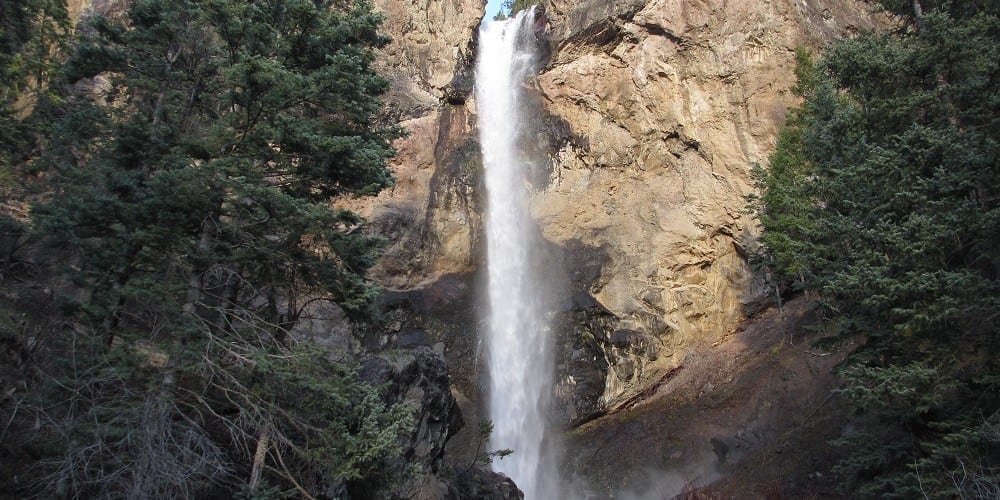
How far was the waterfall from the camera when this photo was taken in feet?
65.8

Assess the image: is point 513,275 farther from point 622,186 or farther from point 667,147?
point 667,147

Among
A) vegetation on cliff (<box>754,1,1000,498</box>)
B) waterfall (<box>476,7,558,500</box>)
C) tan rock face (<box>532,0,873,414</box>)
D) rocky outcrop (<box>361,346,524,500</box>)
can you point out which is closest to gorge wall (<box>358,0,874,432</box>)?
tan rock face (<box>532,0,873,414</box>)

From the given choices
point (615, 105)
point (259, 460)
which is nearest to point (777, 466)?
point (259, 460)

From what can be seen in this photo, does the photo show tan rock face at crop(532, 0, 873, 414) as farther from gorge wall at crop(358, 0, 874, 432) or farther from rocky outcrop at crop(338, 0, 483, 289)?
rocky outcrop at crop(338, 0, 483, 289)

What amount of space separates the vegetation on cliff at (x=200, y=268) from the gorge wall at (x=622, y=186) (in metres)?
12.7

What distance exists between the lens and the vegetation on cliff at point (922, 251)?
846cm

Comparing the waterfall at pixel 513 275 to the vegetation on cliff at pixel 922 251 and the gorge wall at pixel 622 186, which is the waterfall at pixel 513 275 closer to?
the gorge wall at pixel 622 186

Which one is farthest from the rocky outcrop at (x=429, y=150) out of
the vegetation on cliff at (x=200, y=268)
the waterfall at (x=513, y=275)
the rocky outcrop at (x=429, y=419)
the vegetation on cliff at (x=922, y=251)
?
the vegetation on cliff at (x=922, y=251)

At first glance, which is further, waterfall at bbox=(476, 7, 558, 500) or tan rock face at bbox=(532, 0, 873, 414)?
tan rock face at bbox=(532, 0, 873, 414)

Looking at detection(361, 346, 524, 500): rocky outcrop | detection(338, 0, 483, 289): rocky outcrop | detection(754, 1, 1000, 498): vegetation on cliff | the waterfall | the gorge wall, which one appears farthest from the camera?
detection(338, 0, 483, 289): rocky outcrop

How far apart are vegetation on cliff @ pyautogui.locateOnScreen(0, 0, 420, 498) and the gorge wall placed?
1274 centimetres

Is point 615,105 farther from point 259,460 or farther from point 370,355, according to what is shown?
point 259,460

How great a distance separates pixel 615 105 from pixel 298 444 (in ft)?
62.9

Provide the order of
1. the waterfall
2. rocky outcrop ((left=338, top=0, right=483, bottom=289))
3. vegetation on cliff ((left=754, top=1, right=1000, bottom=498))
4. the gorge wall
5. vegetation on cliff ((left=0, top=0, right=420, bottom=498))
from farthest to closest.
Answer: rocky outcrop ((left=338, top=0, right=483, bottom=289)) → the gorge wall → the waterfall → vegetation on cliff ((left=754, top=1, right=1000, bottom=498)) → vegetation on cliff ((left=0, top=0, right=420, bottom=498))
